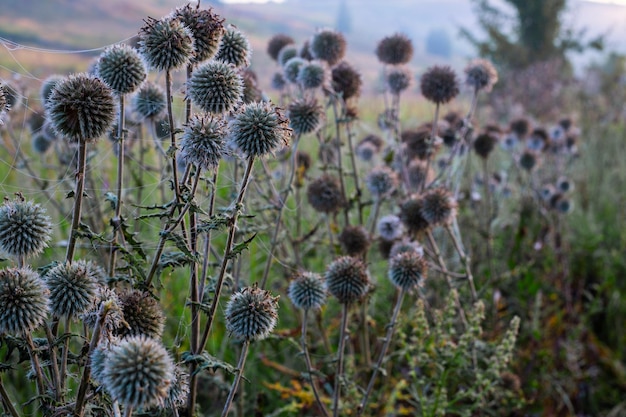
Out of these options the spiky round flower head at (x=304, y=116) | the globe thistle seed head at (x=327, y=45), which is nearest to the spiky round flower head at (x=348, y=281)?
the spiky round flower head at (x=304, y=116)

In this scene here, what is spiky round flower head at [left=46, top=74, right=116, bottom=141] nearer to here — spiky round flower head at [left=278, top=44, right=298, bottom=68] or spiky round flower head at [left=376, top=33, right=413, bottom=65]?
spiky round flower head at [left=278, top=44, right=298, bottom=68]

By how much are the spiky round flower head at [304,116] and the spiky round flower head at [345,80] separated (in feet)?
2.42

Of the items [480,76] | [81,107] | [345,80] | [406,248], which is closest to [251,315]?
[81,107]

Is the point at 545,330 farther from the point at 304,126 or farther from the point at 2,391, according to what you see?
the point at 2,391

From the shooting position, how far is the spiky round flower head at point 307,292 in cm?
233

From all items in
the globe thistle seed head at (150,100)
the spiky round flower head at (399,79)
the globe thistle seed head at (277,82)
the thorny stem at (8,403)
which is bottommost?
the thorny stem at (8,403)

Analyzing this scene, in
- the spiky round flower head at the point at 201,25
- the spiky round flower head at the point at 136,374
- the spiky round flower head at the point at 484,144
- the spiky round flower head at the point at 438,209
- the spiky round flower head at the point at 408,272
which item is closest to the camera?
the spiky round flower head at the point at 136,374

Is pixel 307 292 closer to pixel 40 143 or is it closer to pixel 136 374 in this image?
pixel 136 374

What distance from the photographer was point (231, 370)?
1.74m

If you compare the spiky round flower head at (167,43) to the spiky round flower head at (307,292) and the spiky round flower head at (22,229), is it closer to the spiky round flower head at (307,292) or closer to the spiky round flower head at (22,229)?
the spiky round flower head at (22,229)

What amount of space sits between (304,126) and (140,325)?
1.44 meters

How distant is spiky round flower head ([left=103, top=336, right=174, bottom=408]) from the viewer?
1.25 meters

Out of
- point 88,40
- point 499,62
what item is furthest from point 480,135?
point 88,40

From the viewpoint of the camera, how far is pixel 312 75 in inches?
120
